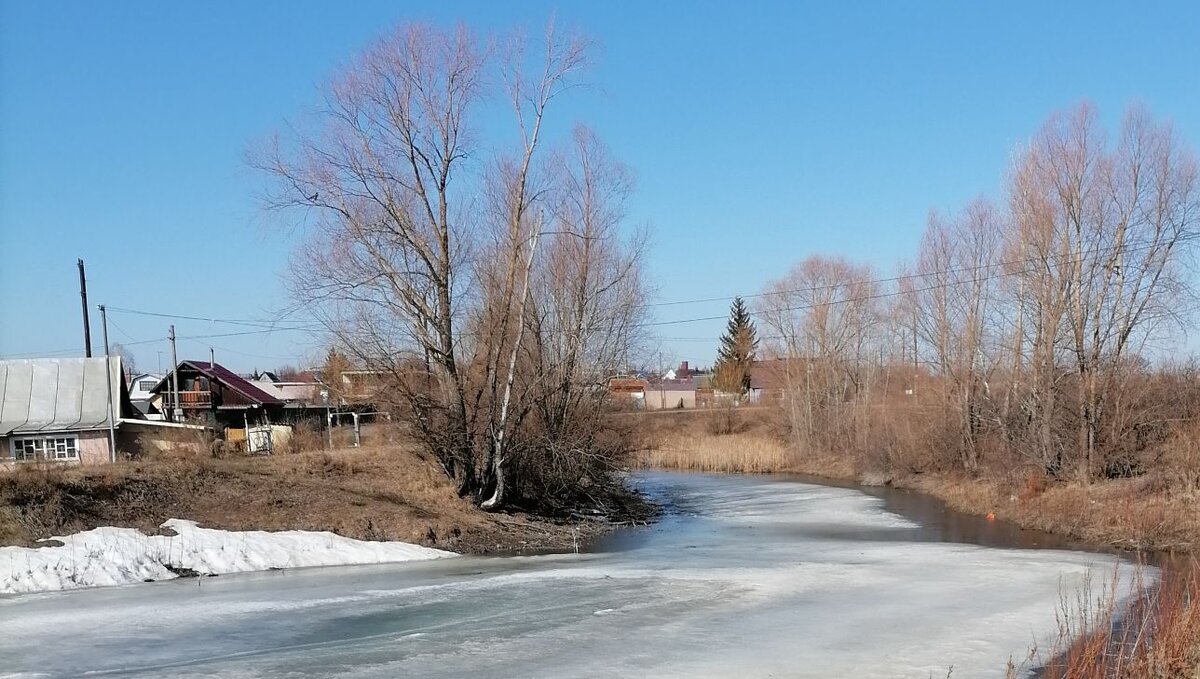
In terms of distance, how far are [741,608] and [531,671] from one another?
4.33m

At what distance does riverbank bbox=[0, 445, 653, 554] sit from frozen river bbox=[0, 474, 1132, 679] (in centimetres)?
205

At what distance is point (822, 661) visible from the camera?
32.0ft

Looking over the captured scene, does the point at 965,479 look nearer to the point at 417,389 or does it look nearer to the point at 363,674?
the point at 417,389

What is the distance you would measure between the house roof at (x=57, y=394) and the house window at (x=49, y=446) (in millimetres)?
432

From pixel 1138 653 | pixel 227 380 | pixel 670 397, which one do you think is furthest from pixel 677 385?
pixel 1138 653

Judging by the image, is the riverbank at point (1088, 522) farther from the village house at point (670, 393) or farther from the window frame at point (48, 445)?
the village house at point (670, 393)

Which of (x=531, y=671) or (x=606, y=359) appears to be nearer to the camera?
(x=531, y=671)

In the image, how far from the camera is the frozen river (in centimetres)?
952

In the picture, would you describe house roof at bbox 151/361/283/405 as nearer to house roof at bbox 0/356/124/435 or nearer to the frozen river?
house roof at bbox 0/356/124/435

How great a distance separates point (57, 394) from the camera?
34094 millimetres

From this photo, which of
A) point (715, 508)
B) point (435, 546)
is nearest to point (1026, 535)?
point (715, 508)

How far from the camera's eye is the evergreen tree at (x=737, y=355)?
245 ft

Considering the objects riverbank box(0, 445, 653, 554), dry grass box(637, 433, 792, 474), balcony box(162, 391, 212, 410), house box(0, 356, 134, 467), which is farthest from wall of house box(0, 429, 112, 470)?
dry grass box(637, 433, 792, 474)

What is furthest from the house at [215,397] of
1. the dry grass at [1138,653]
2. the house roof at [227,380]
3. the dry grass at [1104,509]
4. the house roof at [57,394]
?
the dry grass at [1138,653]
